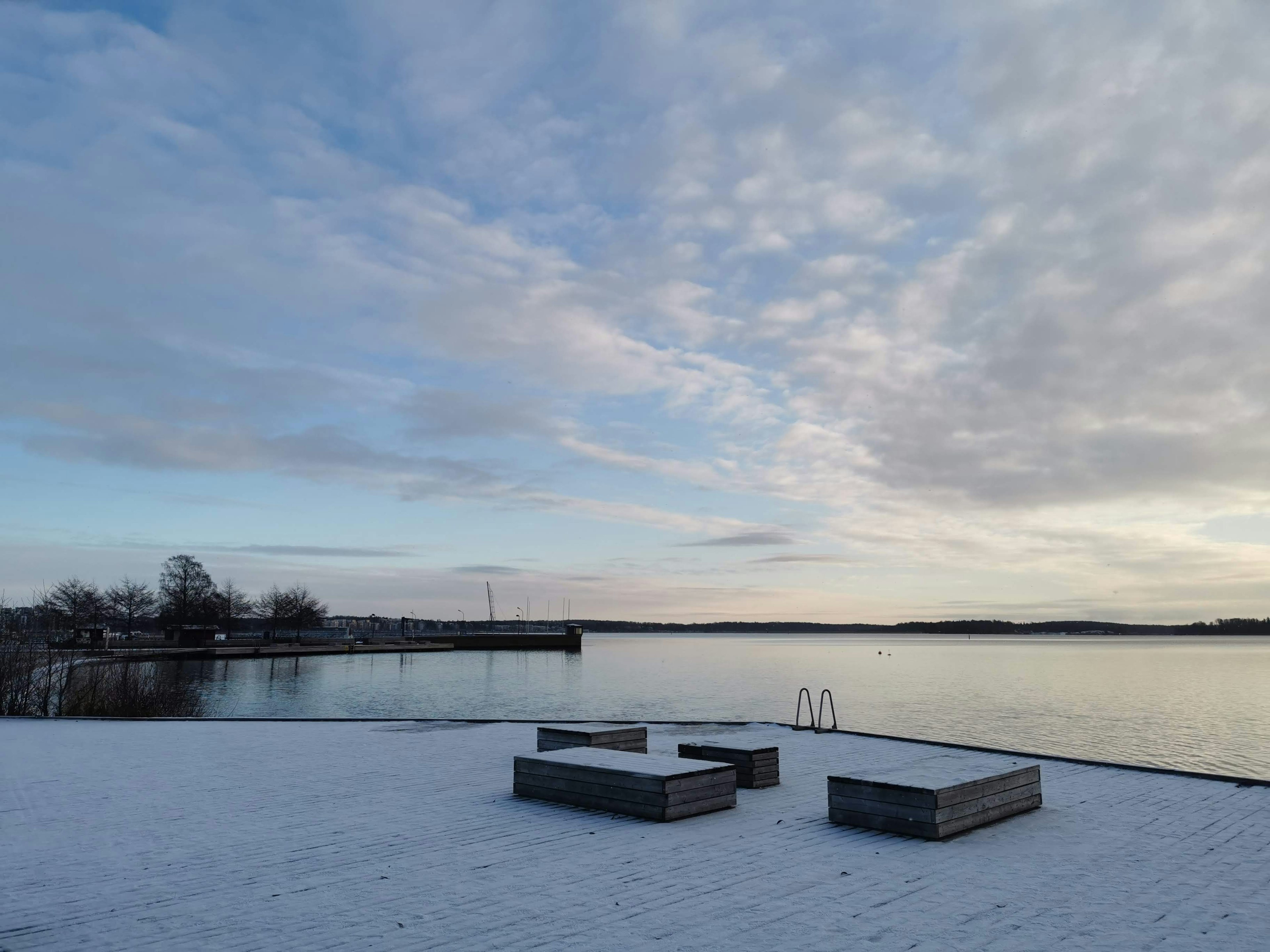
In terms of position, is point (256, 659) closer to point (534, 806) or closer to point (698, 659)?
point (698, 659)

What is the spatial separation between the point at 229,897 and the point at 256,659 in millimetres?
93023

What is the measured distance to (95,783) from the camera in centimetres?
1230

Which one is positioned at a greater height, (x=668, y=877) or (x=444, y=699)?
(x=668, y=877)

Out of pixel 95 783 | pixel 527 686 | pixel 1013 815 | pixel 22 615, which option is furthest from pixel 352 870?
pixel 527 686

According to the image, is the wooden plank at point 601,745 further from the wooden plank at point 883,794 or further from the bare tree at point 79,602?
the bare tree at point 79,602

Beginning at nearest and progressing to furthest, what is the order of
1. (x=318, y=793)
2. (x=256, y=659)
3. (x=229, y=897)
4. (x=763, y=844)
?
(x=229, y=897) < (x=763, y=844) < (x=318, y=793) < (x=256, y=659)

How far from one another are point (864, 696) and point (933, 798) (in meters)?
46.0

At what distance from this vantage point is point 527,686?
61562 millimetres

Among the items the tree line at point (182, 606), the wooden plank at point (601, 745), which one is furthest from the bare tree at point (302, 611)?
the wooden plank at point (601, 745)

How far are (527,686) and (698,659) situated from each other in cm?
5197

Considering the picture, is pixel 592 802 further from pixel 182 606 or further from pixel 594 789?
pixel 182 606

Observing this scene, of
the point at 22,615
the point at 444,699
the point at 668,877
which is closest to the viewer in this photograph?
the point at 668,877

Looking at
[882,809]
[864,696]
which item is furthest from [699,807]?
[864,696]

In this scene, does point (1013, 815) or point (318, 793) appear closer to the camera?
point (1013, 815)
